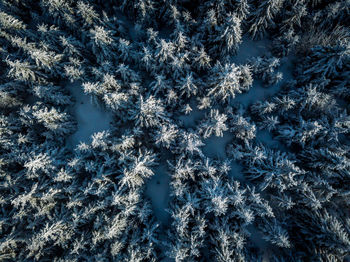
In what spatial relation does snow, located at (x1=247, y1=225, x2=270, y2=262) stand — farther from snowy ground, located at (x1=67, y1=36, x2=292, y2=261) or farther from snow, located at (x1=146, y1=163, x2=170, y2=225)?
snow, located at (x1=146, y1=163, x2=170, y2=225)

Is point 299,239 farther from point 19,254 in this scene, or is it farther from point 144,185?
point 19,254

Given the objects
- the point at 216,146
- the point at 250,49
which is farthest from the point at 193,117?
the point at 250,49

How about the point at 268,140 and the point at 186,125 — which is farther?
the point at 186,125

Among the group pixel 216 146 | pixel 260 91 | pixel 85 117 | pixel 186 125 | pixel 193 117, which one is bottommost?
pixel 216 146

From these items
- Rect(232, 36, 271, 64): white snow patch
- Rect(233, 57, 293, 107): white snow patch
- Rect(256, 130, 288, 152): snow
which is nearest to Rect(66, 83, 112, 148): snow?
Rect(233, 57, 293, 107): white snow patch

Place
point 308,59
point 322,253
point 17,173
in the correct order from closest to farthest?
point 322,253 → point 17,173 → point 308,59

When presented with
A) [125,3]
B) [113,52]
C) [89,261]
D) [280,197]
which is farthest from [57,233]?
[125,3]

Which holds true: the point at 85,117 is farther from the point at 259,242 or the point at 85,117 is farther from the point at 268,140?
the point at 259,242
